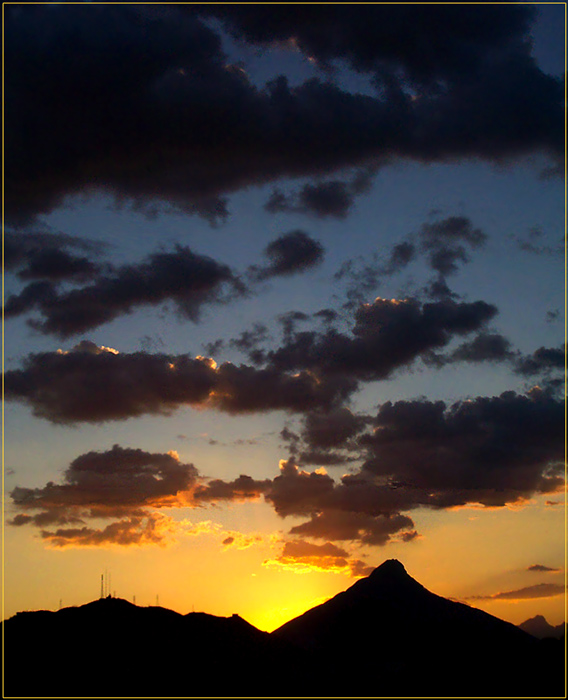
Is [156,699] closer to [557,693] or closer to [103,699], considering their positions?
[103,699]

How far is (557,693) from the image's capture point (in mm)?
199875

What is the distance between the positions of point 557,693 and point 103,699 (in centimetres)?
12365

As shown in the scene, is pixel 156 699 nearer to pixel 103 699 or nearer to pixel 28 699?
pixel 103 699

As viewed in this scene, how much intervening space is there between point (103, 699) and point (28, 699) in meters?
20.0

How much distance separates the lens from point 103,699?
19938 centimetres

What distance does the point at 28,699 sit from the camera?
198000 millimetres

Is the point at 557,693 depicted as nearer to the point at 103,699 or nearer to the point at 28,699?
the point at 103,699

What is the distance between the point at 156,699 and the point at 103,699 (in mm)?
14537

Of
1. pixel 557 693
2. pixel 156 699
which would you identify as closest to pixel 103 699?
pixel 156 699

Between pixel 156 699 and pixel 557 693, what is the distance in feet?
358

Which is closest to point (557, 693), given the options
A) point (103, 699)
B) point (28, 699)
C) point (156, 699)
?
point (156, 699)

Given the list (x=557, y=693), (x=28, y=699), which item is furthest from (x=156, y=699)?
(x=557, y=693)

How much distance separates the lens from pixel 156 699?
19875 cm
